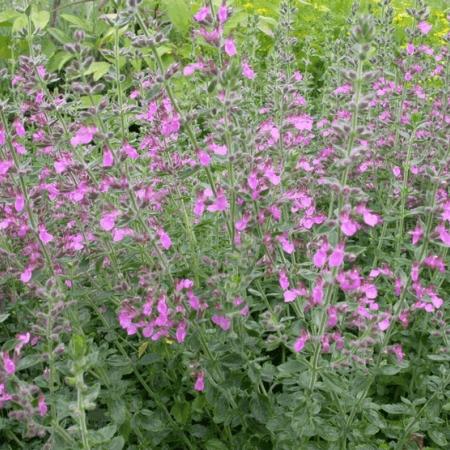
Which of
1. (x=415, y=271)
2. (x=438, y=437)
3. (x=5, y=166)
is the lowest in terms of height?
(x=438, y=437)

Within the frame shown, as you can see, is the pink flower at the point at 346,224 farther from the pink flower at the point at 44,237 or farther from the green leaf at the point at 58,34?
the green leaf at the point at 58,34

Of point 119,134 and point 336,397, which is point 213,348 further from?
point 119,134

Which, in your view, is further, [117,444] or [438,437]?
[438,437]

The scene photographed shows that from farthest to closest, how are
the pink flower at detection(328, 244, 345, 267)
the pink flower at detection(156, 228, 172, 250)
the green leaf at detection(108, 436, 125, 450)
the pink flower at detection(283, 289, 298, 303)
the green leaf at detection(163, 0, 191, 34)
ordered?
the green leaf at detection(163, 0, 191, 34)
the pink flower at detection(156, 228, 172, 250)
the pink flower at detection(283, 289, 298, 303)
the green leaf at detection(108, 436, 125, 450)
the pink flower at detection(328, 244, 345, 267)

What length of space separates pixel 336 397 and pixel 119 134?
1.65 meters

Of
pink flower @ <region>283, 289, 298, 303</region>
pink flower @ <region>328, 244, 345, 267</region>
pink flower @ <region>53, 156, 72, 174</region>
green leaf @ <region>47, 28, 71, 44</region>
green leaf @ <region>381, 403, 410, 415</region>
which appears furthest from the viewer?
green leaf @ <region>47, 28, 71, 44</region>

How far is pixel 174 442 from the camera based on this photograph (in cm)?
375

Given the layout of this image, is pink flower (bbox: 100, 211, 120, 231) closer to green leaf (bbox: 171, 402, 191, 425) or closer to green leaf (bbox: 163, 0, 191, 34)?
green leaf (bbox: 171, 402, 191, 425)

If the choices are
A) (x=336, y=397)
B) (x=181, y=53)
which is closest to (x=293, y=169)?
(x=336, y=397)

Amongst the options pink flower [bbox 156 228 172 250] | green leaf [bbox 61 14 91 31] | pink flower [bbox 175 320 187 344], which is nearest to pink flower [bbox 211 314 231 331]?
pink flower [bbox 175 320 187 344]

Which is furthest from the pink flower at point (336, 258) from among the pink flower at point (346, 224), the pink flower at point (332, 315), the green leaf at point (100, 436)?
the green leaf at point (100, 436)

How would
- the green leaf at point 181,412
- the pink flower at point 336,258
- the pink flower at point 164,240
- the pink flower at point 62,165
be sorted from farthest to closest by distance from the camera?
the green leaf at point 181,412, the pink flower at point 62,165, the pink flower at point 164,240, the pink flower at point 336,258

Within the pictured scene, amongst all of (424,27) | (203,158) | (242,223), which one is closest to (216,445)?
(242,223)

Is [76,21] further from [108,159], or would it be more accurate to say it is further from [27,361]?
[27,361]
